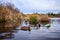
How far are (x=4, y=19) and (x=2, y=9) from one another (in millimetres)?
2379

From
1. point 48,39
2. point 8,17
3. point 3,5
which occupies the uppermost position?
point 3,5

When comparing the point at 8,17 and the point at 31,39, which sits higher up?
the point at 8,17

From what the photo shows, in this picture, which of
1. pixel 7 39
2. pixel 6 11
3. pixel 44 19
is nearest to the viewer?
pixel 7 39

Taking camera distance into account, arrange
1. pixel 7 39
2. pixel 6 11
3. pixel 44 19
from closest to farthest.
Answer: pixel 7 39, pixel 6 11, pixel 44 19

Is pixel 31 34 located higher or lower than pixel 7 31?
lower

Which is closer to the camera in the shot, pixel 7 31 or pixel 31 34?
pixel 31 34

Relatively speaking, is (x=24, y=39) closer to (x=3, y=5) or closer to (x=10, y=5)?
(x=3, y=5)

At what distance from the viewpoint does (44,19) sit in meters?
48.3

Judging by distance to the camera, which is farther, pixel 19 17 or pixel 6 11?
pixel 19 17

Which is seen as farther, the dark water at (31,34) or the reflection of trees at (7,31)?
the reflection of trees at (7,31)

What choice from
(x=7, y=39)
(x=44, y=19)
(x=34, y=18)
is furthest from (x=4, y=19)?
(x=7, y=39)

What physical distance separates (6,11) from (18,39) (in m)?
21.9

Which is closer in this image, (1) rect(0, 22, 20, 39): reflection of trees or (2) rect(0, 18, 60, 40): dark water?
(2) rect(0, 18, 60, 40): dark water

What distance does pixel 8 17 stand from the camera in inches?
1596
